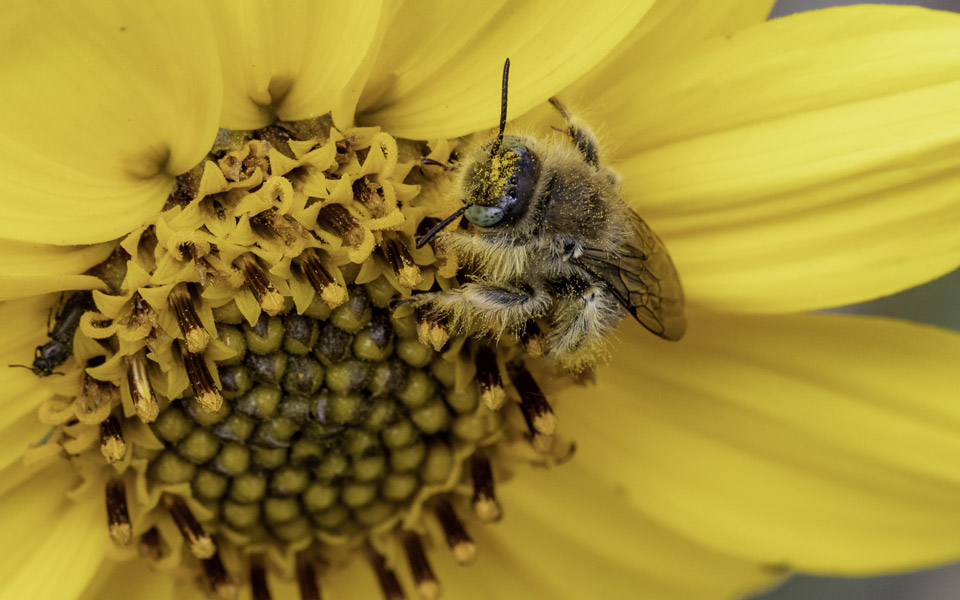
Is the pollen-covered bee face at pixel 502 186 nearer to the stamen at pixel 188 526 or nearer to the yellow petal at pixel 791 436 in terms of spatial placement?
the yellow petal at pixel 791 436

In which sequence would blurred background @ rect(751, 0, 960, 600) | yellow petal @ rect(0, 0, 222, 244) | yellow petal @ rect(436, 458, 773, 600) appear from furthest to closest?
blurred background @ rect(751, 0, 960, 600), yellow petal @ rect(436, 458, 773, 600), yellow petal @ rect(0, 0, 222, 244)

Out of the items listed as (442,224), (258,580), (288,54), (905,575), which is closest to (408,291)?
(442,224)

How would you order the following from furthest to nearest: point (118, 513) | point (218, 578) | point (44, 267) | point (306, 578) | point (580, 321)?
point (306, 578)
point (218, 578)
point (118, 513)
point (580, 321)
point (44, 267)

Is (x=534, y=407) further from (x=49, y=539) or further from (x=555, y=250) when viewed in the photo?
(x=49, y=539)

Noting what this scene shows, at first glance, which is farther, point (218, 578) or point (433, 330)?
point (218, 578)

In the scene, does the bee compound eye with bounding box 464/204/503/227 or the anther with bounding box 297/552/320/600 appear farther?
the anther with bounding box 297/552/320/600

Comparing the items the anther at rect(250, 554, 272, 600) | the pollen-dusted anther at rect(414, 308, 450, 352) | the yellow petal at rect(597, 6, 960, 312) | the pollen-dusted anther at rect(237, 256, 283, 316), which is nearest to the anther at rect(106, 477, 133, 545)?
the anther at rect(250, 554, 272, 600)

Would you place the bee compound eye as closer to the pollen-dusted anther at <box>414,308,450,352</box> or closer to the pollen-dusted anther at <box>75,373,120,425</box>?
the pollen-dusted anther at <box>414,308,450,352</box>
